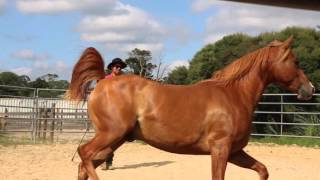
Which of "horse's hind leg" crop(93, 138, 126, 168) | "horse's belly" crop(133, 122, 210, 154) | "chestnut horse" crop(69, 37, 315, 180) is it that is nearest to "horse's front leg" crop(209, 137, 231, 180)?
"chestnut horse" crop(69, 37, 315, 180)

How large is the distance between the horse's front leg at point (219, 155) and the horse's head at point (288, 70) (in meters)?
1.13

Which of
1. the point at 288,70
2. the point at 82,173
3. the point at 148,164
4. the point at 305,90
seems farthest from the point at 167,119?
the point at 148,164

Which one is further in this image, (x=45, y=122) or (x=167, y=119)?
(x=45, y=122)

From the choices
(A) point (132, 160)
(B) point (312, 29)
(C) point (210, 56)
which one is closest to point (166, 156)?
(A) point (132, 160)

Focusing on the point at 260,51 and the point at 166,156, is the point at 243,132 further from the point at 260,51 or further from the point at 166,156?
the point at 166,156

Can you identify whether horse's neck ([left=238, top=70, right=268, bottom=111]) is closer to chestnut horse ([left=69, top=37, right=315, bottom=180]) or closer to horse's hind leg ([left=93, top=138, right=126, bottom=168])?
chestnut horse ([left=69, top=37, right=315, bottom=180])

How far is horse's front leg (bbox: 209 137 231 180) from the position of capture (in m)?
5.36

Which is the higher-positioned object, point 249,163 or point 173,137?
point 173,137

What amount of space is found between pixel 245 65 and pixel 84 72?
1965mm

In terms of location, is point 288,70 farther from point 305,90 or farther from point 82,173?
point 82,173

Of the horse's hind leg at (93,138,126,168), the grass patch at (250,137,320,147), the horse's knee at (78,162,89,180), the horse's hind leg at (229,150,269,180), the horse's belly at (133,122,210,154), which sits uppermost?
the horse's belly at (133,122,210,154)

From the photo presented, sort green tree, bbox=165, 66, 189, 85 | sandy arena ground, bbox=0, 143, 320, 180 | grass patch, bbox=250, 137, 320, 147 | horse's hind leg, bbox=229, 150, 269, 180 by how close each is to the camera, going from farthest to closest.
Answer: green tree, bbox=165, 66, 189, 85 → grass patch, bbox=250, 137, 320, 147 → sandy arena ground, bbox=0, 143, 320, 180 → horse's hind leg, bbox=229, 150, 269, 180

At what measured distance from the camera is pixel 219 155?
536 cm

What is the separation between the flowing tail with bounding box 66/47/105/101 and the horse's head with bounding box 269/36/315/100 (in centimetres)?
213
